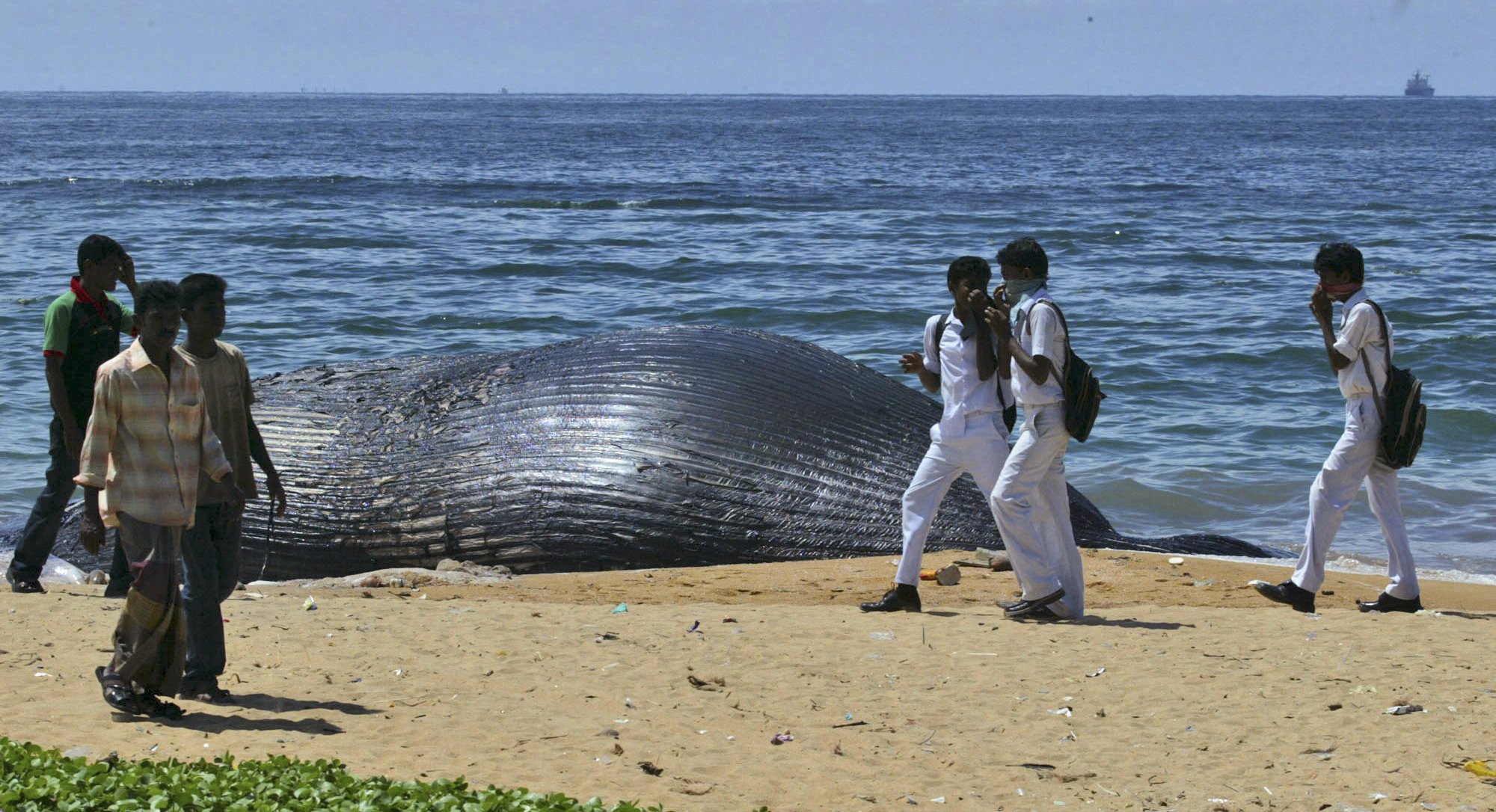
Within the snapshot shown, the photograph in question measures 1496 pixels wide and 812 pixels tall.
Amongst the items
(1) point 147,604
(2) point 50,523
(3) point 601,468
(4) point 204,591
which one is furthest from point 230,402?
(3) point 601,468

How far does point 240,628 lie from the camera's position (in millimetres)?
5969

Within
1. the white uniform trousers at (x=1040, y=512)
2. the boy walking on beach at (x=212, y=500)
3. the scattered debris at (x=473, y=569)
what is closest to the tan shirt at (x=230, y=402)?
the boy walking on beach at (x=212, y=500)

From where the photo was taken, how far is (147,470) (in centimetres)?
464

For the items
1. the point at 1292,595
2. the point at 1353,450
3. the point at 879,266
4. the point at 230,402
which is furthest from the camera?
the point at 879,266

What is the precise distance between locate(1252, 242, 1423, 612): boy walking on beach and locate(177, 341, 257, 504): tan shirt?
410cm

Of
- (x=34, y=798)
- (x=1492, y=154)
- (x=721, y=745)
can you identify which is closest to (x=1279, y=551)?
(x=721, y=745)

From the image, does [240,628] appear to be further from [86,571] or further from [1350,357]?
[1350,357]

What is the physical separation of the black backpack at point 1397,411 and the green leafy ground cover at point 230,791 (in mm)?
3860

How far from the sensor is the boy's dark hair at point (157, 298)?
4.64 metres

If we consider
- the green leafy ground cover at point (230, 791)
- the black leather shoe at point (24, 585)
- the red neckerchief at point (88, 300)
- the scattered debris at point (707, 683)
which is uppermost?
the red neckerchief at point (88, 300)

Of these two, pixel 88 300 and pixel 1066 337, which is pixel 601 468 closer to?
pixel 88 300

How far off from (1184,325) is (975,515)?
35.2 feet

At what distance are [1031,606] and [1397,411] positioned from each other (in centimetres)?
170

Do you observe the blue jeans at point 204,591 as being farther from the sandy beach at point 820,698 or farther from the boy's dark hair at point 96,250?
the boy's dark hair at point 96,250
